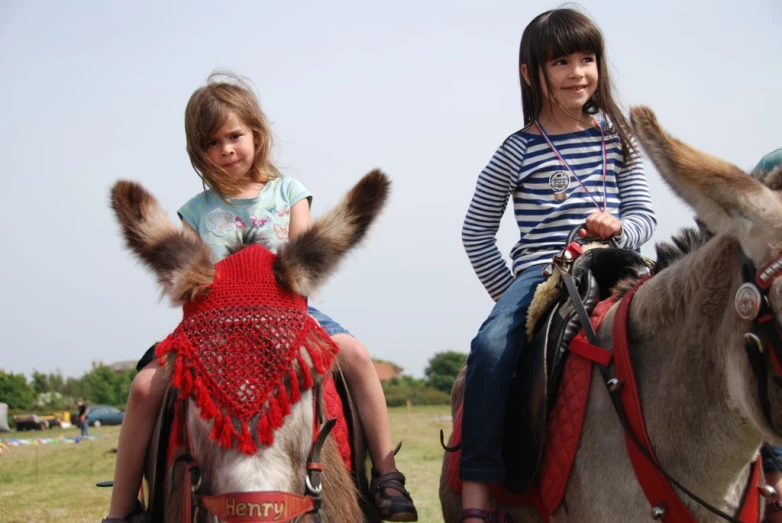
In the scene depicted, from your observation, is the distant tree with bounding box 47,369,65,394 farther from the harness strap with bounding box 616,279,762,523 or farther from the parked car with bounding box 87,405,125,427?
the harness strap with bounding box 616,279,762,523

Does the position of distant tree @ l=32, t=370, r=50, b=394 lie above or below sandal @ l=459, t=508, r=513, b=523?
below

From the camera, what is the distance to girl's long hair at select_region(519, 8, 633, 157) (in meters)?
4.18

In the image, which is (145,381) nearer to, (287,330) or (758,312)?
(287,330)

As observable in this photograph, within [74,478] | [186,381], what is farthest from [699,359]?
[74,478]

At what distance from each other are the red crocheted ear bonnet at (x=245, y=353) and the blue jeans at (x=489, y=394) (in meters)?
0.78

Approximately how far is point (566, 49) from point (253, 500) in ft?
9.33

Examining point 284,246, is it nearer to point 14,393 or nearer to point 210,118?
point 210,118

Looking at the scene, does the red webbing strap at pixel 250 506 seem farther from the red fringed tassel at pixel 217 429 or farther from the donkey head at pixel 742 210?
the donkey head at pixel 742 210

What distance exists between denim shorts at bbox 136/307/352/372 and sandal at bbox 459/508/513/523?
1.05 m

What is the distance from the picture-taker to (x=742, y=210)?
2605mm

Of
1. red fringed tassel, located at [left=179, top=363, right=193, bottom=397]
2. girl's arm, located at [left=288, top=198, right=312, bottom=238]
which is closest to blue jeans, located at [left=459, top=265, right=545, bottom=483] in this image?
girl's arm, located at [left=288, top=198, right=312, bottom=238]

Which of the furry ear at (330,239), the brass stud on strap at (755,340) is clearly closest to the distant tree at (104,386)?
the furry ear at (330,239)

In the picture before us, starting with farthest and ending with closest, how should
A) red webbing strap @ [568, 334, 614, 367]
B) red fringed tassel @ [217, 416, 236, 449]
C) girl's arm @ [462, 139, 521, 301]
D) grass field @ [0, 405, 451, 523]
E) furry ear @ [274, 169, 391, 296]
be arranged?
grass field @ [0, 405, 451, 523]
girl's arm @ [462, 139, 521, 301]
furry ear @ [274, 169, 391, 296]
red webbing strap @ [568, 334, 614, 367]
red fringed tassel @ [217, 416, 236, 449]

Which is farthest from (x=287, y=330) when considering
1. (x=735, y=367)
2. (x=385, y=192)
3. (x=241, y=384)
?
(x=735, y=367)
